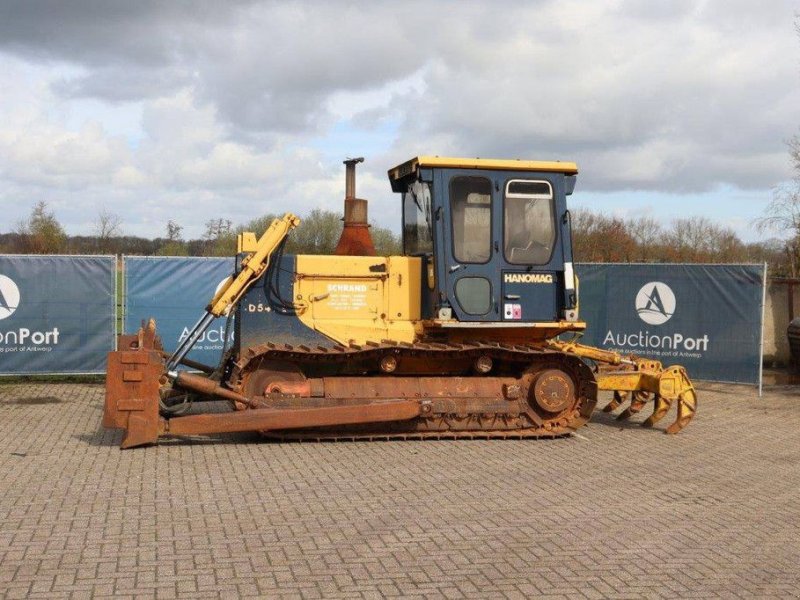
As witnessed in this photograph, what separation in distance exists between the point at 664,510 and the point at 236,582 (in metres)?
3.73

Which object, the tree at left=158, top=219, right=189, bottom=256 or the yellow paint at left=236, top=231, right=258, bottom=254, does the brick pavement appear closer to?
the yellow paint at left=236, top=231, right=258, bottom=254

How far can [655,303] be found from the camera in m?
16.1

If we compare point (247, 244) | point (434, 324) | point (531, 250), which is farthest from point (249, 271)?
point (531, 250)

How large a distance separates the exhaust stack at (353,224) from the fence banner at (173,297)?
4556 millimetres

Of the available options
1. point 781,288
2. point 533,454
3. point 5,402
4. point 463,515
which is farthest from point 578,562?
point 781,288

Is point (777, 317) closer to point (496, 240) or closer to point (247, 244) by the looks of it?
point (496, 240)

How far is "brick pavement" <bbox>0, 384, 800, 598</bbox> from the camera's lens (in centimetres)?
586

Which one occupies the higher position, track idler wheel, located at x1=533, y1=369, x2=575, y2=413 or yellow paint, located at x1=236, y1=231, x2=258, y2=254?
yellow paint, located at x1=236, y1=231, x2=258, y2=254

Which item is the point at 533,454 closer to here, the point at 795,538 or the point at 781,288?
the point at 795,538

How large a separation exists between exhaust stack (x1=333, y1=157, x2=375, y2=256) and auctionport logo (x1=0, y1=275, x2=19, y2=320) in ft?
19.7

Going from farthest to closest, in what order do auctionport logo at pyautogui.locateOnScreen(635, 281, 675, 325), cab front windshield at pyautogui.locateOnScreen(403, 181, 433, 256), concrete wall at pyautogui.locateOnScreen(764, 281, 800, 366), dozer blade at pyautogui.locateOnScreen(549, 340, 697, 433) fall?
concrete wall at pyautogui.locateOnScreen(764, 281, 800, 366) → auctionport logo at pyautogui.locateOnScreen(635, 281, 675, 325) → dozer blade at pyautogui.locateOnScreen(549, 340, 697, 433) → cab front windshield at pyautogui.locateOnScreen(403, 181, 433, 256)

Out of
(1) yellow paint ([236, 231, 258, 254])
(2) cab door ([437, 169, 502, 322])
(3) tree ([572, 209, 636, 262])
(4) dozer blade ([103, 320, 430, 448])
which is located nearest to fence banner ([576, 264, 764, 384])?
(2) cab door ([437, 169, 502, 322])

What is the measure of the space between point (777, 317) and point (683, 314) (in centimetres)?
591

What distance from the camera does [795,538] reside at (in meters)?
7.12
